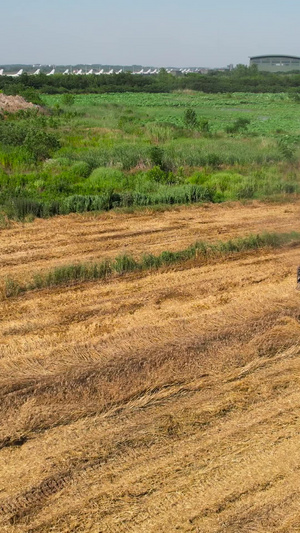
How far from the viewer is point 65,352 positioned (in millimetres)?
7199

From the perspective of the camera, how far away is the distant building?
440ft

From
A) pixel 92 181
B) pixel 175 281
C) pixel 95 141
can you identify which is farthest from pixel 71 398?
pixel 95 141

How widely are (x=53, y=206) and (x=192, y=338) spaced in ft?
22.7

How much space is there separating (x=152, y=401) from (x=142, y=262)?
14.1 ft

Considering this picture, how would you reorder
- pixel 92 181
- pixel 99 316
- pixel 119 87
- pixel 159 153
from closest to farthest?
1. pixel 99 316
2. pixel 92 181
3. pixel 159 153
4. pixel 119 87

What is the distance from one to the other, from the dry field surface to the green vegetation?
26cm

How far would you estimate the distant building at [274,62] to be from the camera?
440 ft

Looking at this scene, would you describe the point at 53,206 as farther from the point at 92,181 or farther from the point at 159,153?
the point at 159,153

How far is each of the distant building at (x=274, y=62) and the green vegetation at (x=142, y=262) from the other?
437ft

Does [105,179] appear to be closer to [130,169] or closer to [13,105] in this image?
[130,169]

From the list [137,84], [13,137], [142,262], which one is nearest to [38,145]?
[13,137]

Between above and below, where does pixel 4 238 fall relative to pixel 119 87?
below

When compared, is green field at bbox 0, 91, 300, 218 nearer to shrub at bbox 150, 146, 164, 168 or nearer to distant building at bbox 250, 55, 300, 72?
shrub at bbox 150, 146, 164, 168

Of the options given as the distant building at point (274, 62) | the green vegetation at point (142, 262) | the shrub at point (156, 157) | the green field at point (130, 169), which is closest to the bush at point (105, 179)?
the green field at point (130, 169)
